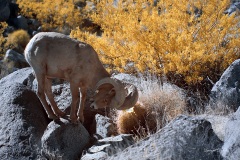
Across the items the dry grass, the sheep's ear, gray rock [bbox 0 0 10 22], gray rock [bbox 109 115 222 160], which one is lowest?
gray rock [bbox 0 0 10 22]

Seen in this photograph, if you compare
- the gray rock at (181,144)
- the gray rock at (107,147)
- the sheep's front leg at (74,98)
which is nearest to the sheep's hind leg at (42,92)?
the sheep's front leg at (74,98)

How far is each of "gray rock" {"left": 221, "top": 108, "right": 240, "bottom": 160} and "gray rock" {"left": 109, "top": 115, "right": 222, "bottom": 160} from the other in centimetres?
10

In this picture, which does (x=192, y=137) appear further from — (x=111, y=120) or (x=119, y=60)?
(x=119, y=60)

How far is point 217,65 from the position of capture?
344 inches

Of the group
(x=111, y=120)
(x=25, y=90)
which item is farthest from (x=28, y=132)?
(x=111, y=120)

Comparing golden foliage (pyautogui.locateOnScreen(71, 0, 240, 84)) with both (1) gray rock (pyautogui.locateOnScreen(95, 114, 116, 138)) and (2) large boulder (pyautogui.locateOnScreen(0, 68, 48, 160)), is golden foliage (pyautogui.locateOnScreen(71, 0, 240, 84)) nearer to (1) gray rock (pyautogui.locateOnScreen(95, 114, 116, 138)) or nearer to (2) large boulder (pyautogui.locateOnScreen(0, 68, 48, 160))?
(1) gray rock (pyautogui.locateOnScreen(95, 114, 116, 138))

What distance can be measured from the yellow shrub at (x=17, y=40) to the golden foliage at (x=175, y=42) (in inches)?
614

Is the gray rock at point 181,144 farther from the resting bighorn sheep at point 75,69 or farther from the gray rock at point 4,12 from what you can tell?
the gray rock at point 4,12

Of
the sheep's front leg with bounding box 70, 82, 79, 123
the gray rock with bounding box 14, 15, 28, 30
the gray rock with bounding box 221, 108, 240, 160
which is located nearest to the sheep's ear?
the sheep's front leg with bounding box 70, 82, 79, 123

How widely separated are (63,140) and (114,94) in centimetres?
97

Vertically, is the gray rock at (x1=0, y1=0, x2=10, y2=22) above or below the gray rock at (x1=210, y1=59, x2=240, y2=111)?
below

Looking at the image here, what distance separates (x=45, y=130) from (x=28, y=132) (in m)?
0.24

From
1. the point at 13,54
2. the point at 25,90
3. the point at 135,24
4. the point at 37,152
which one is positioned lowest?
the point at 13,54

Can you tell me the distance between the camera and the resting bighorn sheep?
5.78m
